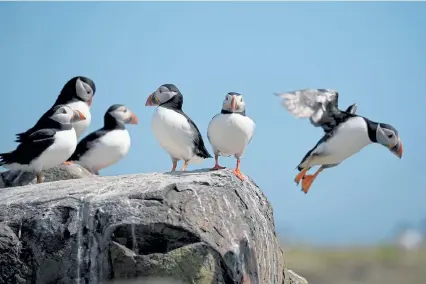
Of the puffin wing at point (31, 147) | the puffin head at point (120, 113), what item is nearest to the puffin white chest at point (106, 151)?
the puffin head at point (120, 113)

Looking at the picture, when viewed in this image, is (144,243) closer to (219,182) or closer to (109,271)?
(109,271)

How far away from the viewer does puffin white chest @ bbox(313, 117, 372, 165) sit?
9664mm

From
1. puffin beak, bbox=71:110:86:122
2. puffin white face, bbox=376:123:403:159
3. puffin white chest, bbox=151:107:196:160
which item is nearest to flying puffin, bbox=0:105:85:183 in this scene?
puffin beak, bbox=71:110:86:122

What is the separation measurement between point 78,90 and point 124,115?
71 centimetres

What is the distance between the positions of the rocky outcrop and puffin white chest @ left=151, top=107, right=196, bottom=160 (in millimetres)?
874

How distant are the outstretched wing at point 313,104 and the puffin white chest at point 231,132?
938 mm

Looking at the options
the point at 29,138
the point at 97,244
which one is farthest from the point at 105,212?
the point at 29,138

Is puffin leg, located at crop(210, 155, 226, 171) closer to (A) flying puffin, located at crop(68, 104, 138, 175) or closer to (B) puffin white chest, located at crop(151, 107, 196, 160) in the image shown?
(B) puffin white chest, located at crop(151, 107, 196, 160)

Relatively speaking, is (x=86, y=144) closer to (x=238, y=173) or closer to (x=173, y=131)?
(x=173, y=131)

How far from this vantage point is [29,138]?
9688 mm

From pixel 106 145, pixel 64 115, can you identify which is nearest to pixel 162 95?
pixel 64 115

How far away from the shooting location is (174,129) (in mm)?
8891

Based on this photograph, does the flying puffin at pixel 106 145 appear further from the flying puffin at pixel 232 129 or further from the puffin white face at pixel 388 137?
the puffin white face at pixel 388 137

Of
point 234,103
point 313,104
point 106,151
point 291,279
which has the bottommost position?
point 291,279
